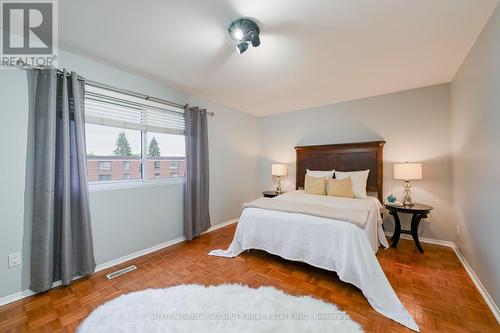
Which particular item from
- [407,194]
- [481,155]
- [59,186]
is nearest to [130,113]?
[59,186]

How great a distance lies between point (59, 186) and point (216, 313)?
187 cm

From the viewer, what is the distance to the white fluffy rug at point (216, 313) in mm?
1414

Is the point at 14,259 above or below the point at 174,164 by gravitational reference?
below

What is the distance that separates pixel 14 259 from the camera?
68.6 inches

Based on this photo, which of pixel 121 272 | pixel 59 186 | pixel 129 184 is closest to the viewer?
pixel 59 186

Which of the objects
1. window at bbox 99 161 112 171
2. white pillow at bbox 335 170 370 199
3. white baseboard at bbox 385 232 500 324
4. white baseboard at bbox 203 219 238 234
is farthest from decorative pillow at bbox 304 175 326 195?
window at bbox 99 161 112 171

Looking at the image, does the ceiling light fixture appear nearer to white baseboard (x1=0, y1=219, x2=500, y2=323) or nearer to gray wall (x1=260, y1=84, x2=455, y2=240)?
gray wall (x1=260, y1=84, x2=455, y2=240)

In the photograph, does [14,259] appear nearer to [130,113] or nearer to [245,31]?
[130,113]

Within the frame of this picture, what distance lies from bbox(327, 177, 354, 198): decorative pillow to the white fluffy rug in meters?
1.78

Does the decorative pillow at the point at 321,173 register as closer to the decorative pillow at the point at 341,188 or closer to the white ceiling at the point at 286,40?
the decorative pillow at the point at 341,188

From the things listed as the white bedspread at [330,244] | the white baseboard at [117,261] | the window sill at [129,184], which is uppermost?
the window sill at [129,184]

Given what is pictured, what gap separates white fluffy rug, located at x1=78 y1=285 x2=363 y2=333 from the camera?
141 cm

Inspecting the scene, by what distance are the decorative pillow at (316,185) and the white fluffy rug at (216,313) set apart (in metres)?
1.83

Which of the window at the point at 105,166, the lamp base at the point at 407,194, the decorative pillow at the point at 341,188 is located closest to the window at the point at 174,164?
the window at the point at 105,166
